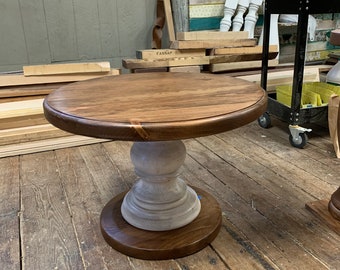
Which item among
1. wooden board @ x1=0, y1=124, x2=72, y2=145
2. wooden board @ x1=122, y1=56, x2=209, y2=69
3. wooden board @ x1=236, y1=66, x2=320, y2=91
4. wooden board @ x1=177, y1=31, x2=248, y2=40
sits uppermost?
wooden board @ x1=177, y1=31, x2=248, y2=40

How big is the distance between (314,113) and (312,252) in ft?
3.36

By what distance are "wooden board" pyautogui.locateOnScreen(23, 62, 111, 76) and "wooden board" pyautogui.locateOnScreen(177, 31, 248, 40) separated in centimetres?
56

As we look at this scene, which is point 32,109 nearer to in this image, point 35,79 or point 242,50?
point 35,79

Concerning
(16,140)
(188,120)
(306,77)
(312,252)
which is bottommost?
(312,252)

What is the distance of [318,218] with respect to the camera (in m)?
1.28

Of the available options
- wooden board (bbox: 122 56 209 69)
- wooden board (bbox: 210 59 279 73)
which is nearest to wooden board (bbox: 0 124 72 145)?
wooden board (bbox: 122 56 209 69)

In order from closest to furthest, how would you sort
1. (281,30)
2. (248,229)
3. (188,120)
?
(188,120)
(248,229)
(281,30)

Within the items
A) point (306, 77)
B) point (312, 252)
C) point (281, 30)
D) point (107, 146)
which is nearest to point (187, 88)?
point (312, 252)

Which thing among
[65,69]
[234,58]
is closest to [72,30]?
[65,69]

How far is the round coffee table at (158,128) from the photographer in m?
0.81

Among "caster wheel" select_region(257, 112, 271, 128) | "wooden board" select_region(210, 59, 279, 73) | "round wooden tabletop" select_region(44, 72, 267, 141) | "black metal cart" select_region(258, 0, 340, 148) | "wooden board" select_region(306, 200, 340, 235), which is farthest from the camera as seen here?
"wooden board" select_region(210, 59, 279, 73)

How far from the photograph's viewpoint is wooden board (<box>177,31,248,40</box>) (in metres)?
2.31

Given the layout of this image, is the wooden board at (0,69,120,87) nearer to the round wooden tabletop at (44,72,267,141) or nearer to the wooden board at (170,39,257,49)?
the wooden board at (170,39,257,49)

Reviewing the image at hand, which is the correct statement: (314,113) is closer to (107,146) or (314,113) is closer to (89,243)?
(107,146)
